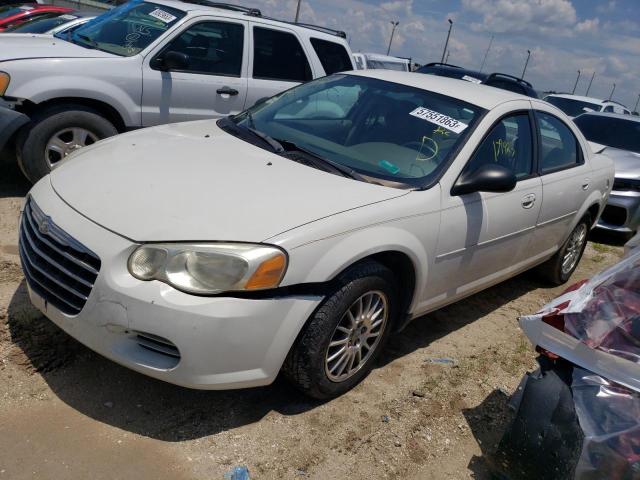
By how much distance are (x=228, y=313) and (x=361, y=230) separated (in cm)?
79

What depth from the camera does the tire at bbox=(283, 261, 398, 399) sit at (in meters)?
2.76

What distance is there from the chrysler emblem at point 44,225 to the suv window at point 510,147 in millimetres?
2252

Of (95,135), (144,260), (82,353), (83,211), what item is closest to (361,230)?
(144,260)

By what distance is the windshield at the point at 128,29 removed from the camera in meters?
5.43

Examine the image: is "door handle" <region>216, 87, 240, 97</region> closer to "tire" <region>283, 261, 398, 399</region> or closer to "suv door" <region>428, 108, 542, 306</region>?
"suv door" <region>428, 108, 542, 306</region>

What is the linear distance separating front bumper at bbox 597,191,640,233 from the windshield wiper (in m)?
4.85

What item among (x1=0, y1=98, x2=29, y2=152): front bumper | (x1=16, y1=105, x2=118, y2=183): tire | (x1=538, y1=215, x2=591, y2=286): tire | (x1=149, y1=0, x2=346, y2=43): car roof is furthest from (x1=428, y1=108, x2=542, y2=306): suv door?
(x1=0, y1=98, x2=29, y2=152): front bumper

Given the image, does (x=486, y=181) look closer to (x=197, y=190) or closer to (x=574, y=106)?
(x=197, y=190)

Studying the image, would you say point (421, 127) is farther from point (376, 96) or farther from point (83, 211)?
point (83, 211)

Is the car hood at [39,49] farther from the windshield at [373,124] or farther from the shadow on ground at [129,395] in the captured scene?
the shadow on ground at [129,395]

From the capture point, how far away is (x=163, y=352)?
8.22ft

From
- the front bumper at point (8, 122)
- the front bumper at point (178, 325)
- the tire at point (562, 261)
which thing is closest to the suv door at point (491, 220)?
the tire at point (562, 261)

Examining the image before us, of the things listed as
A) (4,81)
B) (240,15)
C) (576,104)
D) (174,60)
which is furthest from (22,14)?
(576,104)

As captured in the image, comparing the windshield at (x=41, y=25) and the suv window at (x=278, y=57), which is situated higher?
the suv window at (x=278, y=57)
